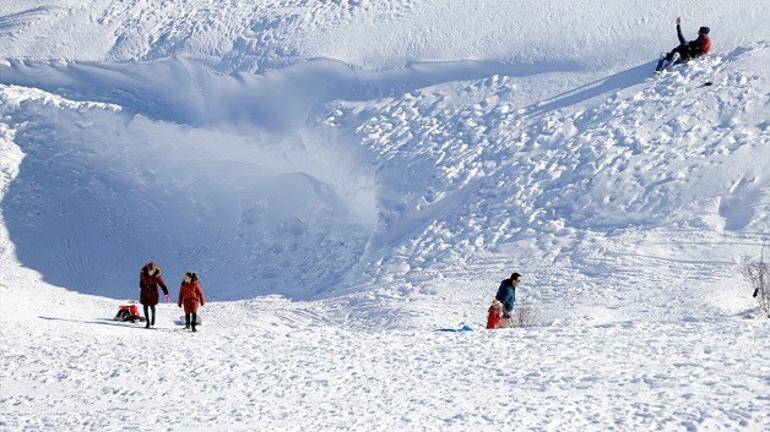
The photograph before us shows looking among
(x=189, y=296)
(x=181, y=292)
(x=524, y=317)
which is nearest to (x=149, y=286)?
(x=181, y=292)

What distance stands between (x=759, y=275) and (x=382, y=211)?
10443 mm

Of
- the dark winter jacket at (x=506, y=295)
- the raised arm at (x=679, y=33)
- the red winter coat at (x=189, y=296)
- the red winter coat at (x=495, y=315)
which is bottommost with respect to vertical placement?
the red winter coat at (x=495, y=315)

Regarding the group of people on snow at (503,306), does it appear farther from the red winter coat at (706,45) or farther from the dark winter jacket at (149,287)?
the red winter coat at (706,45)

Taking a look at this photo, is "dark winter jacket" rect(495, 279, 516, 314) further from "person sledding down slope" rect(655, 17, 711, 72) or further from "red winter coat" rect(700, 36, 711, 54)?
"red winter coat" rect(700, 36, 711, 54)

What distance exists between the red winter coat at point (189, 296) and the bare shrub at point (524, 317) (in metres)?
5.76

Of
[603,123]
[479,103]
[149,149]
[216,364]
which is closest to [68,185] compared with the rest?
[149,149]

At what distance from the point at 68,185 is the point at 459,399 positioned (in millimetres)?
21314

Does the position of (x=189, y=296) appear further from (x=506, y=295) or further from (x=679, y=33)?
(x=679, y=33)

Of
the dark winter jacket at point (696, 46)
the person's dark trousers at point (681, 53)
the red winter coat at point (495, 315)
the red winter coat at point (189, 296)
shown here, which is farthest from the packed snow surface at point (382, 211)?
the red winter coat at point (495, 315)

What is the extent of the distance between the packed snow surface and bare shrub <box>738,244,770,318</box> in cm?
27

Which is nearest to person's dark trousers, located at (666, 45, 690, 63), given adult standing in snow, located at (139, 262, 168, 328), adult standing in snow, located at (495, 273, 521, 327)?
adult standing in snow, located at (495, 273, 521, 327)

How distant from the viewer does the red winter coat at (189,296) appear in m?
22.4

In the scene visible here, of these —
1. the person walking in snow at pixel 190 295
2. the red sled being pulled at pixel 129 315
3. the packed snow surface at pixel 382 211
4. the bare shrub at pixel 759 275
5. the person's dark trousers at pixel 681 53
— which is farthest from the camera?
the person's dark trousers at pixel 681 53

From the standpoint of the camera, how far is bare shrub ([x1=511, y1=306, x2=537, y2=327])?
22.9 metres
